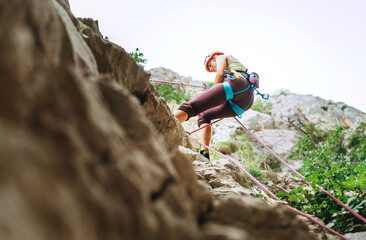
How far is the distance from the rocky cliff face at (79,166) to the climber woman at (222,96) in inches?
99.0

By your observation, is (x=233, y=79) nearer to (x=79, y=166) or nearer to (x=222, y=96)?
(x=222, y=96)

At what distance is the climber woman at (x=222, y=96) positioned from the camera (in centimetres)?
348

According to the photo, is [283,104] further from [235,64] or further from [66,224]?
[66,224]

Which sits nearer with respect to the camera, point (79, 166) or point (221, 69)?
point (79, 166)

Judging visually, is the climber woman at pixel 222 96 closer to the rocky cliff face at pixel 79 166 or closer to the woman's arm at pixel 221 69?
the woman's arm at pixel 221 69

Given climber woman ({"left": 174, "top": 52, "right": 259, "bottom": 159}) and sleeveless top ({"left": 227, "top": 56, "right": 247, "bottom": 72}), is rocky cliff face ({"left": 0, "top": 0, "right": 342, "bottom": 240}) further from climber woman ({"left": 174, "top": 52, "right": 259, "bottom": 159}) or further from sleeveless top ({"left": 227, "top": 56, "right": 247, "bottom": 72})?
sleeveless top ({"left": 227, "top": 56, "right": 247, "bottom": 72})

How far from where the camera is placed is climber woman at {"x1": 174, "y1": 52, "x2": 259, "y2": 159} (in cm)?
348

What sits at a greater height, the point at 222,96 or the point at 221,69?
the point at 221,69

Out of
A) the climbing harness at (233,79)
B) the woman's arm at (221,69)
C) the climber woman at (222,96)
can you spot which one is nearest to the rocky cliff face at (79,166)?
the climber woman at (222,96)

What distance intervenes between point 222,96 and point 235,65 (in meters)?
0.86

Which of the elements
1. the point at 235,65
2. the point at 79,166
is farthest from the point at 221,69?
the point at 79,166

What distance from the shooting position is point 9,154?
0.50m

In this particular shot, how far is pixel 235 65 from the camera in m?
4.09

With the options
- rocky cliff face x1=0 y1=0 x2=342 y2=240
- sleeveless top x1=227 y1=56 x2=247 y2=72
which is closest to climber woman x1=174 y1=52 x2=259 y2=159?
sleeveless top x1=227 y1=56 x2=247 y2=72
